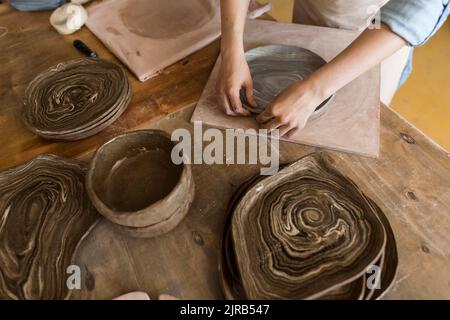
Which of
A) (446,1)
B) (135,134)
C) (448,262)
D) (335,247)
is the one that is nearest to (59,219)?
(135,134)

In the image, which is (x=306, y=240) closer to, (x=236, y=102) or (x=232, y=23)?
(x=236, y=102)

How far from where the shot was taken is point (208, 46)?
3.26 ft

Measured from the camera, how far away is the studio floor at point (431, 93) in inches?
67.5

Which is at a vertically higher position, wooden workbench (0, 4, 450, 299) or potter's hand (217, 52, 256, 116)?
potter's hand (217, 52, 256, 116)

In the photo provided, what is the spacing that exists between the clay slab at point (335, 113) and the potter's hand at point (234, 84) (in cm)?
3

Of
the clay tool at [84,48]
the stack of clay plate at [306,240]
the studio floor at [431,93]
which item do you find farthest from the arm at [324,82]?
the studio floor at [431,93]

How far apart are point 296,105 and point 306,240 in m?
0.29

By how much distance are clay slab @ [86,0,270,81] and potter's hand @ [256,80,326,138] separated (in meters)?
0.36

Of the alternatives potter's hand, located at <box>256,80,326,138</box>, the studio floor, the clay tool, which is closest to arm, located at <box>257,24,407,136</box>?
potter's hand, located at <box>256,80,326,138</box>

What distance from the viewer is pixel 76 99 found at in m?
0.84

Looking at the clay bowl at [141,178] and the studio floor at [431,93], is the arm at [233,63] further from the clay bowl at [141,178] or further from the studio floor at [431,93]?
the studio floor at [431,93]

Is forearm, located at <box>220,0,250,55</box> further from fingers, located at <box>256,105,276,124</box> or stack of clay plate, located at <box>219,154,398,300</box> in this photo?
stack of clay plate, located at <box>219,154,398,300</box>

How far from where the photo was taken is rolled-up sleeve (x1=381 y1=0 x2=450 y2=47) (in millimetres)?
678

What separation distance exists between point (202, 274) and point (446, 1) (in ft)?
2.36
